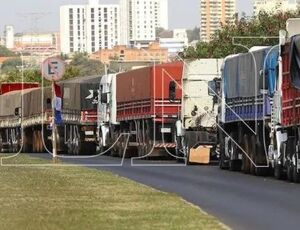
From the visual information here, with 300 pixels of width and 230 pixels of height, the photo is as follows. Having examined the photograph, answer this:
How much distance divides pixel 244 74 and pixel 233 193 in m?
10.6

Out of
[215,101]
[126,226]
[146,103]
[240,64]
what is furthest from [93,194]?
[146,103]

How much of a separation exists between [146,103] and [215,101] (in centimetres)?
833

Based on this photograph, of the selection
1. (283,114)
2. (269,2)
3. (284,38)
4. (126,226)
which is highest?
(269,2)

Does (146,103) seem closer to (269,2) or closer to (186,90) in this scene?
(186,90)

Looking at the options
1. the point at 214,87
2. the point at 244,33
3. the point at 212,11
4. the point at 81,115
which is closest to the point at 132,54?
the point at 212,11

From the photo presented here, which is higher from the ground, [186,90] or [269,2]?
[269,2]

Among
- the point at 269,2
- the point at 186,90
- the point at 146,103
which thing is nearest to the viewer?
the point at 186,90

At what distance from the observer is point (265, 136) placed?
33.7 metres

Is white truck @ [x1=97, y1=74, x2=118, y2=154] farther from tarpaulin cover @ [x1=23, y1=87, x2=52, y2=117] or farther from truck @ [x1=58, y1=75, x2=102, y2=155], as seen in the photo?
tarpaulin cover @ [x1=23, y1=87, x2=52, y2=117]

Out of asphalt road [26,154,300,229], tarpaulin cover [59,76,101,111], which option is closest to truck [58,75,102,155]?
tarpaulin cover [59,76,101,111]

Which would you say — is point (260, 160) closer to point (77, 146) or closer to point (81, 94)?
point (77, 146)

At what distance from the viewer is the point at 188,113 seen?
45.9 metres

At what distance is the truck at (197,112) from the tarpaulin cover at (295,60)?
1390 cm

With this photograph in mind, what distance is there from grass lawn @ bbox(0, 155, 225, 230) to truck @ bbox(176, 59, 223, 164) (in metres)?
12.7
